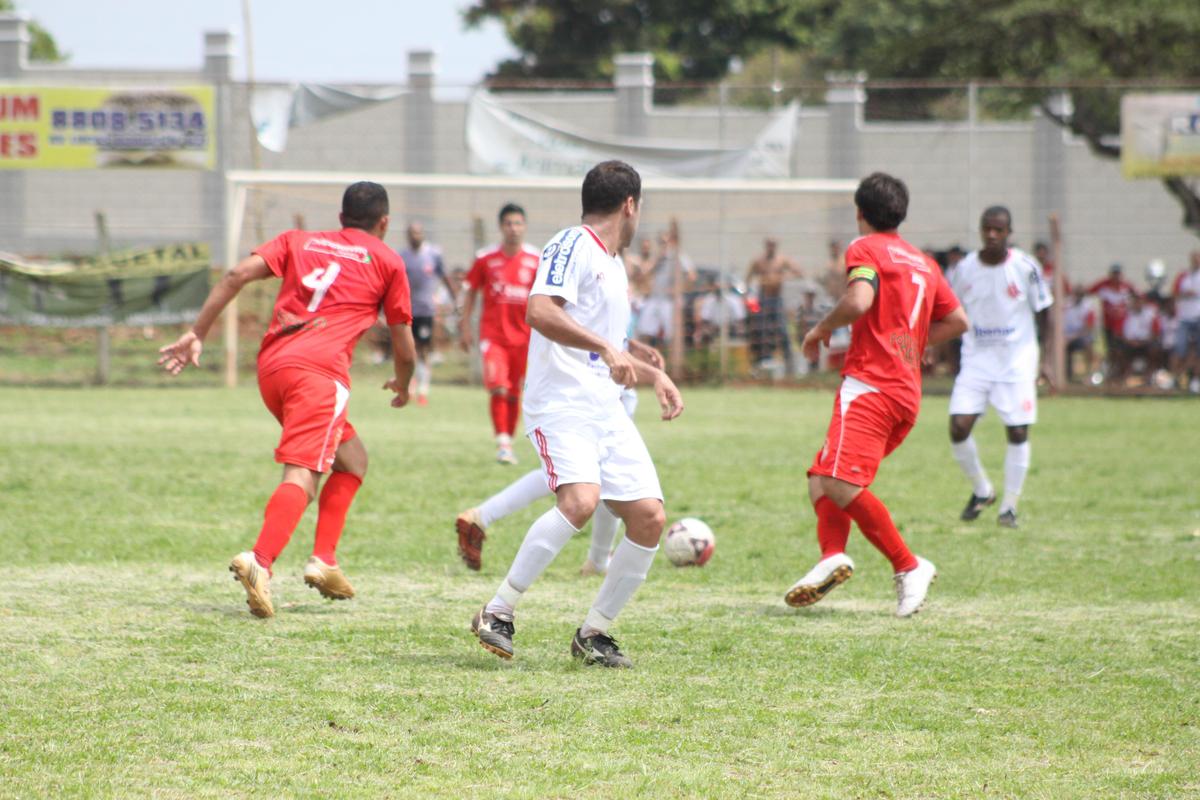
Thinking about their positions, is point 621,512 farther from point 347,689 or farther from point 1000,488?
point 1000,488

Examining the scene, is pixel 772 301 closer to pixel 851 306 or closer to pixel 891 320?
pixel 891 320

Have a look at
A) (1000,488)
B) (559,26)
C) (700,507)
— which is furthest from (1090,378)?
(559,26)

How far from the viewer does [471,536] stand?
718 centimetres

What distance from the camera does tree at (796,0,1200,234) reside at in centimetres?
2603

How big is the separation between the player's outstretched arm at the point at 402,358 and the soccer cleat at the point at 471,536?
0.65 meters

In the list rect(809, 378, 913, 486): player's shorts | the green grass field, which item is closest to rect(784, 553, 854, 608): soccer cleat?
the green grass field

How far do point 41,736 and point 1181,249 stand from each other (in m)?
26.3

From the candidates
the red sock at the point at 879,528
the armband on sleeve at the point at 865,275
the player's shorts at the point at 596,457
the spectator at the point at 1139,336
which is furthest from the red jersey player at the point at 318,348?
the spectator at the point at 1139,336

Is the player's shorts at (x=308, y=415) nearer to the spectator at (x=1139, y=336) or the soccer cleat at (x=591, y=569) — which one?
the soccer cleat at (x=591, y=569)

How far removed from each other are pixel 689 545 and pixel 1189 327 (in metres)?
15.2

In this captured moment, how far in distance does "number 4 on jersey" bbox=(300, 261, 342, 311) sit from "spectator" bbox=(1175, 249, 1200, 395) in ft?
55.0

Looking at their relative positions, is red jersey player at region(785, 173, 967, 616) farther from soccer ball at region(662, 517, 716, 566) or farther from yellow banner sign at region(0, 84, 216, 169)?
yellow banner sign at region(0, 84, 216, 169)

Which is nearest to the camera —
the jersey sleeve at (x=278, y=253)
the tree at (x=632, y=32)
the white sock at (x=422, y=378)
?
the jersey sleeve at (x=278, y=253)

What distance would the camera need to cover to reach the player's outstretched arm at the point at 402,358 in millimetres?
6742
